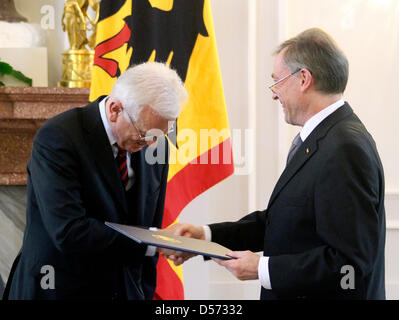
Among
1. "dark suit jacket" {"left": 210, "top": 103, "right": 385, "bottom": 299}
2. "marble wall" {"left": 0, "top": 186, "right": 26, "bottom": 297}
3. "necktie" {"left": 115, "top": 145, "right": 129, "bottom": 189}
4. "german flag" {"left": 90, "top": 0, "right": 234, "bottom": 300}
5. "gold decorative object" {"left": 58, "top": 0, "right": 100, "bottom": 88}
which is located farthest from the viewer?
"marble wall" {"left": 0, "top": 186, "right": 26, "bottom": 297}

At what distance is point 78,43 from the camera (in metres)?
3.37

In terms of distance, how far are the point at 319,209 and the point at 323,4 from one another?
2.35 meters

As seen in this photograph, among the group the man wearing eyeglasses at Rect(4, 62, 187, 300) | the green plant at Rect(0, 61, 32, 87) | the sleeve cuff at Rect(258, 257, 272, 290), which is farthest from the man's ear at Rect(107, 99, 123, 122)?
the green plant at Rect(0, 61, 32, 87)

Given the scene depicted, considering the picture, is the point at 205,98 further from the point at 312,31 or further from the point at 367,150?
the point at 367,150

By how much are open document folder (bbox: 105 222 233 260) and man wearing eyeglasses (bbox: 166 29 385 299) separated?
0.33 feet

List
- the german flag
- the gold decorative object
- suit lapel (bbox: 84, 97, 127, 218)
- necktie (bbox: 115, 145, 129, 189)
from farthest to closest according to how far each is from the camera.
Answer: the gold decorative object → the german flag → necktie (bbox: 115, 145, 129, 189) → suit lapel (bbox: 84, 97, 127, 218)

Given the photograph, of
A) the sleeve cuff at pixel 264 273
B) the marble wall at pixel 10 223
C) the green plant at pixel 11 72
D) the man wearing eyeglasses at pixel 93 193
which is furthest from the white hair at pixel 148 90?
the marble wall at pixel 10 223

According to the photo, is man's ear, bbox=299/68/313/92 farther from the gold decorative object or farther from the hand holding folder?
the gold decorative object

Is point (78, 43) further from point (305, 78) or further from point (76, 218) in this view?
point (305, 78)

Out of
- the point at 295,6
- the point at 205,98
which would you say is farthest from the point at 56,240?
the point at 295,6

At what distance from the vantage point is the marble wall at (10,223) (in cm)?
357

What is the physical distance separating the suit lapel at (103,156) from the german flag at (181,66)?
885 mm

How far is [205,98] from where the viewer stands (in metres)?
2.85

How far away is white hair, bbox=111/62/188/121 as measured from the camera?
190 centimetres
